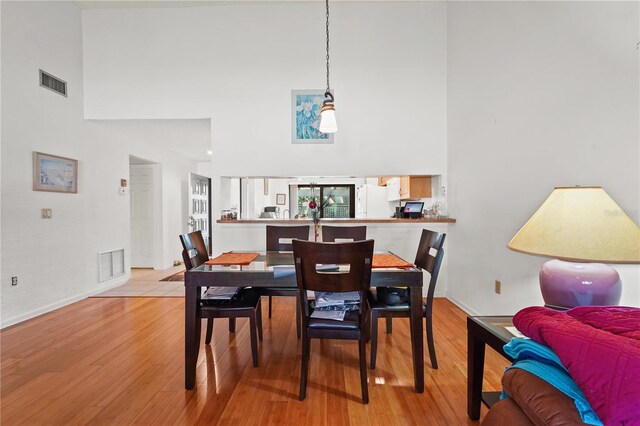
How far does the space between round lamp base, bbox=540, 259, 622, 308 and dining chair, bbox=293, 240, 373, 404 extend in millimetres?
790

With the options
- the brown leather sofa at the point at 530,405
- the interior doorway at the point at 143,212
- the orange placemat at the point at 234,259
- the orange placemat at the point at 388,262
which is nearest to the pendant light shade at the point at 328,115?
the orange placemat at the point at 388,262

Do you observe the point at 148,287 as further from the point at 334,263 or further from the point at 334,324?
the point at 334,263

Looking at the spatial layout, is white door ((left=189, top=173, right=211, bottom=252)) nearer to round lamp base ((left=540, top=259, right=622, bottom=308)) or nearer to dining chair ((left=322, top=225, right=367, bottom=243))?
dining chair ((left=322, top=225, right=367, bottom=243))

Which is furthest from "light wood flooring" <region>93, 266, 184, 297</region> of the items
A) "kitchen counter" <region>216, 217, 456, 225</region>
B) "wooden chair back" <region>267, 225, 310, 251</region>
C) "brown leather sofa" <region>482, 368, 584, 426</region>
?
"brown leather sofa" <region>482, 368, 584, 426</region>

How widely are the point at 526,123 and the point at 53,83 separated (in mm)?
4718

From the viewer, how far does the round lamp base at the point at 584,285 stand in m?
1.14

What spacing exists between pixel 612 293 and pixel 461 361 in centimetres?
121

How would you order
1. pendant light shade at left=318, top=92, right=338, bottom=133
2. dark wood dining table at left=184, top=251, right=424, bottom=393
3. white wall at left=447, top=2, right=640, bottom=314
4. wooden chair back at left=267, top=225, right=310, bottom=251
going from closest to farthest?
white wall at left=447, top=2, right=640, bottom=314, dark wood dining table at left=184, top=251, right=424, bottom=393, pendant light shade at left=318, top=92, right=338, bottom=133, wooden chair back at left=267, top=225, right=310, bottom=251

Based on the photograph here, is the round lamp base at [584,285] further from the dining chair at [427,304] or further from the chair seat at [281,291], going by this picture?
the chair seat at [281,291]

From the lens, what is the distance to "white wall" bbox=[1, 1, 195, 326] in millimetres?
2846

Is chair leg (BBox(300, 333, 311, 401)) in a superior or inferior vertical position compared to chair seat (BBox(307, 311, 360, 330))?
inferior

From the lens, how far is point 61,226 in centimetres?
337

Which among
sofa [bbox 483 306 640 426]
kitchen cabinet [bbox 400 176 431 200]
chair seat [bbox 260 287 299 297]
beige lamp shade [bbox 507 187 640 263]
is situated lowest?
chair seat [bbox 260 287 299 297]

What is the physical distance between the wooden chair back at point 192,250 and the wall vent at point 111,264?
2.59m
